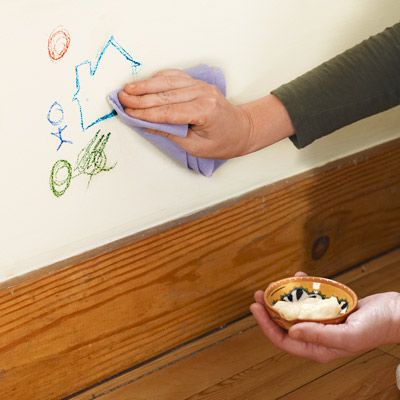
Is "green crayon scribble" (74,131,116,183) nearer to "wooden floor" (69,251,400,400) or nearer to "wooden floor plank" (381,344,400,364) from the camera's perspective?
"wooden floor" (69,251,400,400)

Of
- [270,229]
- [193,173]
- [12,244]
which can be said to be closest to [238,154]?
[193,173]

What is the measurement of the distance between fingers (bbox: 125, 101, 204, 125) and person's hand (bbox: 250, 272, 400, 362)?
26 cm

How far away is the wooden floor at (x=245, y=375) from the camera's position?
4.06 feet

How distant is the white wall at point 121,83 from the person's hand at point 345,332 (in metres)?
0.24

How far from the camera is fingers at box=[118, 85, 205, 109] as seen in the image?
111 centimetres

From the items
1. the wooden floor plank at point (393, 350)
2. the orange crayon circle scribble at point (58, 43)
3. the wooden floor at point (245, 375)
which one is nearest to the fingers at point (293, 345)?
the wooden floor at point (245, 375)

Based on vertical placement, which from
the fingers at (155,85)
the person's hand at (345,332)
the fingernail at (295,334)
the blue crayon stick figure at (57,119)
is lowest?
the person's hand at (345,332)

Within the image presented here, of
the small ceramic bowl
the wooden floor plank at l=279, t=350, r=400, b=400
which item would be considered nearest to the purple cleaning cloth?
the small ceramic bowl

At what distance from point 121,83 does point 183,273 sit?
0.32 meters

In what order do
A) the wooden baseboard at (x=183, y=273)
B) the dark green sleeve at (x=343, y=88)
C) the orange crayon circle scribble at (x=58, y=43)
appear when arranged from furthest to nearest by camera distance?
the dark green sleeve at (x=343, y=88), the wooden baseboard at (x=183, y=273), the orange crayon circle scribble at (x=58, y=43)

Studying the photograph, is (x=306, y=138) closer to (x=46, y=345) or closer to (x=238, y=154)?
(x=238, y=154)

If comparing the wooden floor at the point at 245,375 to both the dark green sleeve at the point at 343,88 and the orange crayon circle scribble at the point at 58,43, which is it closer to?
the dark green sleeve at the point at 343,88

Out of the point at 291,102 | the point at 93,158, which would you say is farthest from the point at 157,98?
the point at 291,102

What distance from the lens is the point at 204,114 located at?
44.4 inches
